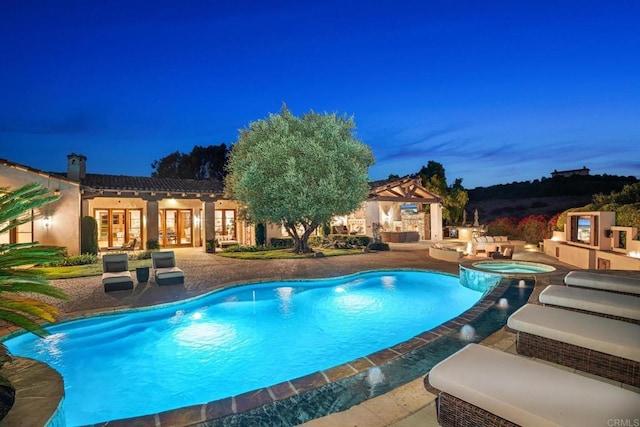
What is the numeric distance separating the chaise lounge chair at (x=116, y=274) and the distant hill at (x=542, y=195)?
108 ft

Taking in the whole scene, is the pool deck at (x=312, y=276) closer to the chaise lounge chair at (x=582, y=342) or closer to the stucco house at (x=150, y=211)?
the chaise lounge chair at (x=582, y=342)

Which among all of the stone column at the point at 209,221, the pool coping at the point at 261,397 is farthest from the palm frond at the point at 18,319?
the stone column at the point at 209,221

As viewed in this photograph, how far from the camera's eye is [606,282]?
17.7ft

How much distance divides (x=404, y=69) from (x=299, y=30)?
762 centimetres

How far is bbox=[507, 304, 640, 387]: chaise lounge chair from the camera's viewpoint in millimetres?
3035

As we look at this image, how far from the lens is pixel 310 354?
19.3ft

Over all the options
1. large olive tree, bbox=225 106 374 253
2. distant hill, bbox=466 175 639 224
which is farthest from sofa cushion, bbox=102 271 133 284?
distant hill, bbox=466 175 639 224

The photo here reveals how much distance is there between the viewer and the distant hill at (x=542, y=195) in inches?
1403

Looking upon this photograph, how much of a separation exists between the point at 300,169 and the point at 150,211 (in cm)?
916

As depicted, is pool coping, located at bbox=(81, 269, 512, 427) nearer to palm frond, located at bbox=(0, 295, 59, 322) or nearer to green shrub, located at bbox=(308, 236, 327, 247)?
palm frond, located at bbox=(0, 295, 59, 322)

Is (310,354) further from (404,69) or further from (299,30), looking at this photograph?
(404,69)

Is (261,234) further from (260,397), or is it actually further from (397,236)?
(260,397)

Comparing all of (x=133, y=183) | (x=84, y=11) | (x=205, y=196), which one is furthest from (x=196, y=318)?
(x=84, y=11)

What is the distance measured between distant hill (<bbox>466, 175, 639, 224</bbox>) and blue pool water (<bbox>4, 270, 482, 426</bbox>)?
97.4 ft
